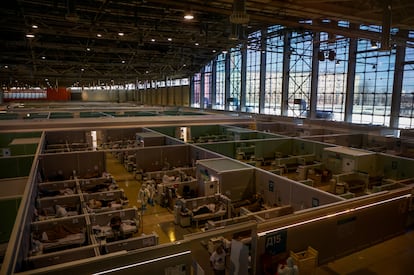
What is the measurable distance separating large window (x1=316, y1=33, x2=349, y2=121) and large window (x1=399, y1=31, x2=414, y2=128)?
11.9 ft

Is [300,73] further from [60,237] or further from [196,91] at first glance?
[60,237]

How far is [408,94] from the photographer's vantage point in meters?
17.6

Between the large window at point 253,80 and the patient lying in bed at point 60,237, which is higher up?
the large window at point 253,80

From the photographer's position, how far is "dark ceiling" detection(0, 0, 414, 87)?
808 centimetres

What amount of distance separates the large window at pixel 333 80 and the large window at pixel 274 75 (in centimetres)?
353

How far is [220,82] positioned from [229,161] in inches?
940

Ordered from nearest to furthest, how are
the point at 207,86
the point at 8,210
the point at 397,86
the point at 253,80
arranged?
the point at 8,210, the point at 397,86, the point at 253,80, the point at 207,86

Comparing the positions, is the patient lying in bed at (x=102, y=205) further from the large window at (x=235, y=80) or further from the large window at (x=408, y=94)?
the large window at (x=235, y=80)

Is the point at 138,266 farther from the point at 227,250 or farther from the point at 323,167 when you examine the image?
the point at 323,167

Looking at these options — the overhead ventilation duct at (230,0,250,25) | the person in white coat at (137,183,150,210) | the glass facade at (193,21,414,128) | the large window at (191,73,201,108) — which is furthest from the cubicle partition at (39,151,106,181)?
the large window at (191,73,201,108)

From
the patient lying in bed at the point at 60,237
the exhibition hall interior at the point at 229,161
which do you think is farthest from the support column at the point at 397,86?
the patient lying in bed at the point at 60,237

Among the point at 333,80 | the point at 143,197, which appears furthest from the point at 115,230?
the point at 333,80

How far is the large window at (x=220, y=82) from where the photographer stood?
3178cm

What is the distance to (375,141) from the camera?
1523cm
